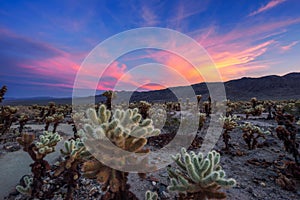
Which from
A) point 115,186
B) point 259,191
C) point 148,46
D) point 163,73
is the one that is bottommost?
point 259,191

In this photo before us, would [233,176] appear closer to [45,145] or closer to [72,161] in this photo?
[72,161]

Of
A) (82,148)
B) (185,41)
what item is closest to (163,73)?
(185,41)

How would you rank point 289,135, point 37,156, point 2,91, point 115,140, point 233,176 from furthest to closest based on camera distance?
point 2,91, point 289,135, point 233,176, point 37,156, point 115,140

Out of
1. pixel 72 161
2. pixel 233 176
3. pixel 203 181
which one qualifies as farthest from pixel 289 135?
pixel 72 161

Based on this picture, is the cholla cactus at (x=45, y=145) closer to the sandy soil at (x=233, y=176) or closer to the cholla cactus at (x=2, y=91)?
the sandy soil at (x=233, y=176)

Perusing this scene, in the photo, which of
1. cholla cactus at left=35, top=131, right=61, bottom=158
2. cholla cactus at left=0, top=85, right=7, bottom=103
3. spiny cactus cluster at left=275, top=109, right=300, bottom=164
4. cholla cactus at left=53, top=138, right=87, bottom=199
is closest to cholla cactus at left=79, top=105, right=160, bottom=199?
cholla cactus at left=53, top=138, right=87, bottom=199

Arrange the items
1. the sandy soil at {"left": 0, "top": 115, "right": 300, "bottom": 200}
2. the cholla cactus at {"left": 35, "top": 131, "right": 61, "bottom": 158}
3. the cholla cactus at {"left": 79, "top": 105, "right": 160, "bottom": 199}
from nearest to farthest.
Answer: the cholla cactus at {"left": 79, "top": 105, "right": 160, "bottom": 199} → the cholla cactus at {"left": 35, "top": 131, "right": 61, "bottom": 158} → the sandy soil at {"left": 0, "top": 115, "right": 300, "bottom": 200}

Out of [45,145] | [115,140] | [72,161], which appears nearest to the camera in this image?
[115,140]

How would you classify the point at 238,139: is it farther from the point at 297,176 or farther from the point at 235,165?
the point at 297,176

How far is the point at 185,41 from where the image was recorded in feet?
19.0

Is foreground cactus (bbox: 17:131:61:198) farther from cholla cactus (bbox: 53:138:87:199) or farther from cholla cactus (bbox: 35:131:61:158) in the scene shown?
cholla cactus (bbox: 53:138:87:199)

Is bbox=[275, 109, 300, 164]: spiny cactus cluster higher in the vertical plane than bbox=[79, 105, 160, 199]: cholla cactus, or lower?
lower

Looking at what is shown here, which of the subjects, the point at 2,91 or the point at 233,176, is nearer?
the point at 233,176

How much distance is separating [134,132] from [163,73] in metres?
4.98
